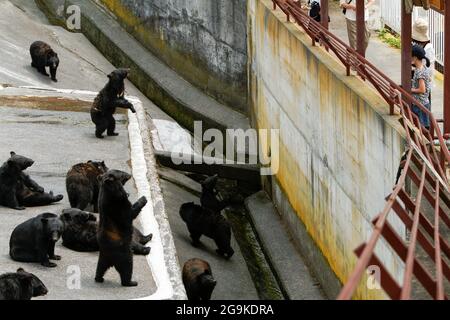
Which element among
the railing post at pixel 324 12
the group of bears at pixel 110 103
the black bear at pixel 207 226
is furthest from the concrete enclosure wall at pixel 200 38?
the black bear at pixel 207 226

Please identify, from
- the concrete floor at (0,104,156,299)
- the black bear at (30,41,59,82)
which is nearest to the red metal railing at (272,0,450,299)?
the concrete floor at (0,104,156,299)

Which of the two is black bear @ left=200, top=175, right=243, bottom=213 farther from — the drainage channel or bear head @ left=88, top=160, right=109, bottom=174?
bear head @ left=88, top=160, right=109, bottom=174

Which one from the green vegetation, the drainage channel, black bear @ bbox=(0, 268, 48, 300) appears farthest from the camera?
the green vegetation

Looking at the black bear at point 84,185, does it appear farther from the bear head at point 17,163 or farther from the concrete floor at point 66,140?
the bear head at point 17,163

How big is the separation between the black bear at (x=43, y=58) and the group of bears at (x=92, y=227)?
6563 millimetres

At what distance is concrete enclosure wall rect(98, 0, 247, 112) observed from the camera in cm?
2833

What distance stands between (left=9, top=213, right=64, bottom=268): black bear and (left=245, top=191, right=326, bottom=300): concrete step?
17.1ft

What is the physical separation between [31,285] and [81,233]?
2.49 m

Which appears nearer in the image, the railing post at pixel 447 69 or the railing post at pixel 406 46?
the railing post at pixel 447 69

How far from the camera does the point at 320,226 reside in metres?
20.2

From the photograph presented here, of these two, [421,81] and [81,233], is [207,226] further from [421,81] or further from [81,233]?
[421,81]

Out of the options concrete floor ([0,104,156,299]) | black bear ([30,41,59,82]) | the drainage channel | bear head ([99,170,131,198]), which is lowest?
the drainage channel

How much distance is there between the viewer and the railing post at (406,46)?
16.4 metres

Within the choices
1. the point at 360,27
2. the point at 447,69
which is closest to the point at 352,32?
the point at 360,27
